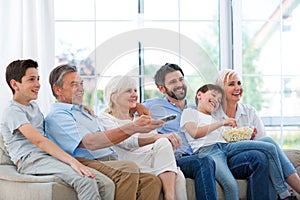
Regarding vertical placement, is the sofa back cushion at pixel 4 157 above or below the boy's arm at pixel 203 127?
below

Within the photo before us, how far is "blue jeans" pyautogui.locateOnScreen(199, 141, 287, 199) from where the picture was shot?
9.89 ft

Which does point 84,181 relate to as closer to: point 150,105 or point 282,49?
A: point 150,105

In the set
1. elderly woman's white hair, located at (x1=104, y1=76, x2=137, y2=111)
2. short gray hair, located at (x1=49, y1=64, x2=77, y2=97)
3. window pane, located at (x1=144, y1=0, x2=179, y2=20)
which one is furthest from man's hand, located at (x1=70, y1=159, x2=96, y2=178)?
window pane, located at (x1=144, y1=0, x2=179, y2=20)

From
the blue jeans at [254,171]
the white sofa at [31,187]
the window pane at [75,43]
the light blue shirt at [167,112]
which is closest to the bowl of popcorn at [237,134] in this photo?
the blue jeans at [254,171]

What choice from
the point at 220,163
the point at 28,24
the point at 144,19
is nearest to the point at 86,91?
the point at 220,163

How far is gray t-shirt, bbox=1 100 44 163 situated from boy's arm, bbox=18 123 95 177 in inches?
1.7

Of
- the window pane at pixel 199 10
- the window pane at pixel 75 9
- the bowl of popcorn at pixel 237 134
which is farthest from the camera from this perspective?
the window pane at pixel 199 10

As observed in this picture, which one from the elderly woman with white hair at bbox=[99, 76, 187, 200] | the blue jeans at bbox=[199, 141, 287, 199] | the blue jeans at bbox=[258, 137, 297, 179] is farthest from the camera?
the blue jeans at bbox=[258, 137, 297, 179]

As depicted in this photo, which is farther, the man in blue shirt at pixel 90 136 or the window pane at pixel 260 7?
the window pane at pixel 260 7

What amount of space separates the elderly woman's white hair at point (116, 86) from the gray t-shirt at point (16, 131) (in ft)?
1.45

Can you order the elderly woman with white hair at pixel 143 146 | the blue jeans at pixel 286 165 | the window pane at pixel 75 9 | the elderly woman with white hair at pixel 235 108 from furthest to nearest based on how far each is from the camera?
the window pane at pixel 75 9 < the elderly woman with white hair at pixel 235 108 < the blue jeans at pixel 286 165 < the elderly woman with white hair at pixel 143 146

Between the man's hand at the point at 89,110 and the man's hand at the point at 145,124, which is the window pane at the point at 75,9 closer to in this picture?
the man's hand at the point at 89,110

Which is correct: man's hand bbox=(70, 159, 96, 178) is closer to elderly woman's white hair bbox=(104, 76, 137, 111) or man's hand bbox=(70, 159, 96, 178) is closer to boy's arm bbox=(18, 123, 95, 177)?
boy's arm bbox=(18, 123, 95, 177)

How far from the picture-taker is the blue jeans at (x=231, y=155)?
3014mm
